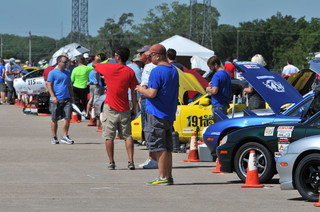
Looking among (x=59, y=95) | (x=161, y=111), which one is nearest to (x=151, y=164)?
(x=161, y=111)

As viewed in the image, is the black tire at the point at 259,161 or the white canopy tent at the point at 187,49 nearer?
the black tire at the point at 259,161

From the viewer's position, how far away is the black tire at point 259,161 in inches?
434

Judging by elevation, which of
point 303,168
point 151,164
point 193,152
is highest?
point 303,168

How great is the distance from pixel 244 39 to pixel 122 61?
15040 cm

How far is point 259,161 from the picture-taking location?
36.8 feet

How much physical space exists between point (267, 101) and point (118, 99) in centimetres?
233

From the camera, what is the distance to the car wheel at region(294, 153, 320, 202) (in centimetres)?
942

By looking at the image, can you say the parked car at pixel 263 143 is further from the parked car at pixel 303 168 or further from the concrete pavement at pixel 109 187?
the parked car at pixel 303 168

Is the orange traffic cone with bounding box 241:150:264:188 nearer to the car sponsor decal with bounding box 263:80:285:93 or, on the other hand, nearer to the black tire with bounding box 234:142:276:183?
the black tire with bounding box 234:142:276:183

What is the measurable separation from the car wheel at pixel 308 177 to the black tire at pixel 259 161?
1452mm

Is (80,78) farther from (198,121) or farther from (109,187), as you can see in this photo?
(109,187)

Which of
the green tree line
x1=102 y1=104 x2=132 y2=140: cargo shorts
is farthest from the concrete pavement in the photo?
the green tree line

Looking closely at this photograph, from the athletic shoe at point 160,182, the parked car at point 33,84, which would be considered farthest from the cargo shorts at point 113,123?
the parked car at point 33,84

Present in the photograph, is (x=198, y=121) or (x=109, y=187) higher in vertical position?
(x=198, y=121)
